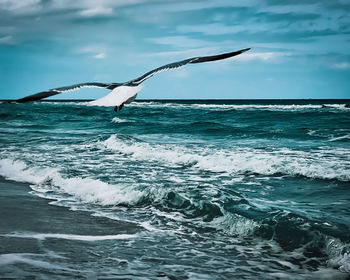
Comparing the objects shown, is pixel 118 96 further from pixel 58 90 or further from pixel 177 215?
pixel 177 215

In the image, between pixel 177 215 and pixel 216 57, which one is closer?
pixel 216 57

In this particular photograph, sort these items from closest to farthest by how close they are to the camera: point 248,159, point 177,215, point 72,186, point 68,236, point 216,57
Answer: point 68,236, point 216,57, point 177,215, point 72,186, point 248,159

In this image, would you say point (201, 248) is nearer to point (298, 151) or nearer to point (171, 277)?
point (171, 277)

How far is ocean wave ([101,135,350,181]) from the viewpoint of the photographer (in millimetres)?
8974

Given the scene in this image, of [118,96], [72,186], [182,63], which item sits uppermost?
[182,63]

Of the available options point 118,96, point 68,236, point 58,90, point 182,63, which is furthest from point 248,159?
point 68,236

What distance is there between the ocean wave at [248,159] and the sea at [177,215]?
30 mm

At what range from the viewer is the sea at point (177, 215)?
394 centimetres

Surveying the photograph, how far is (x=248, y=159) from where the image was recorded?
405 inches

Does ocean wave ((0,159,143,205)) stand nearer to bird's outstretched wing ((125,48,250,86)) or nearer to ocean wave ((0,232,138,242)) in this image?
ocean wave ((0,232,138,242))

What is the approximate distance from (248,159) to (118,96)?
16.7 feet

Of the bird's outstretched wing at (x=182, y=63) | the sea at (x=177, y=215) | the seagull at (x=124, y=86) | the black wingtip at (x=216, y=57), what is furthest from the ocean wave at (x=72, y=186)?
the black wingtip at (x=216, y=57)

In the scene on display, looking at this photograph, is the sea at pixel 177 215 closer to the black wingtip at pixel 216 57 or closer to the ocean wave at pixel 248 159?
the ocean wave at pixel 248 159

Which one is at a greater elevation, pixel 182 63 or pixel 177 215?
pixel 182 63
